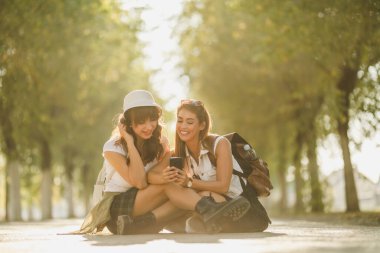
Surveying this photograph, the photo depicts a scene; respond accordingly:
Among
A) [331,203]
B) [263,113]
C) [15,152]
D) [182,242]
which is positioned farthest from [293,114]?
[182,242]

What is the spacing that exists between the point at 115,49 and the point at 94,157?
10.5 metres

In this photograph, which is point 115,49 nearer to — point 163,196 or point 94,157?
point 94,157

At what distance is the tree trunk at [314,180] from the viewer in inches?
962

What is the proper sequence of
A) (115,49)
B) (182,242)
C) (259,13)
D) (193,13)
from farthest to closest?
(115,49)
(193,13)
(259,13)
(182,242)

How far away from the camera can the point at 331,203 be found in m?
25.4

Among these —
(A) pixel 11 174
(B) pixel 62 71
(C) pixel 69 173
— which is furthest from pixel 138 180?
(C) pixel 69 173

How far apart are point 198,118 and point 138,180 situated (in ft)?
3.54

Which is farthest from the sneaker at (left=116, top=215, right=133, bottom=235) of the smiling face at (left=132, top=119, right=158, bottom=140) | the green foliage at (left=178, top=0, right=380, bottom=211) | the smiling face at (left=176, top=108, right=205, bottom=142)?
the green foliage at (left=178, top=0, right=380, bottom=211)

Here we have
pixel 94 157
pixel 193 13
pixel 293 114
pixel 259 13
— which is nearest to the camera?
pixel 259 13

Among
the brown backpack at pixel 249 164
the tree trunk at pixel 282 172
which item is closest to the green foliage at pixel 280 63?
the tree trunk at pixel 282 172

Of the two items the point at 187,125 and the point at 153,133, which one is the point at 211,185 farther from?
the point at 153,133

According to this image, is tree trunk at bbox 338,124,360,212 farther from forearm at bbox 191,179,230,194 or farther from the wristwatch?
the wristwatch

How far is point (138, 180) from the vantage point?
8164 millimetres

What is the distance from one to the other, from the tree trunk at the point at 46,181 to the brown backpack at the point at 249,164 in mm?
22888
